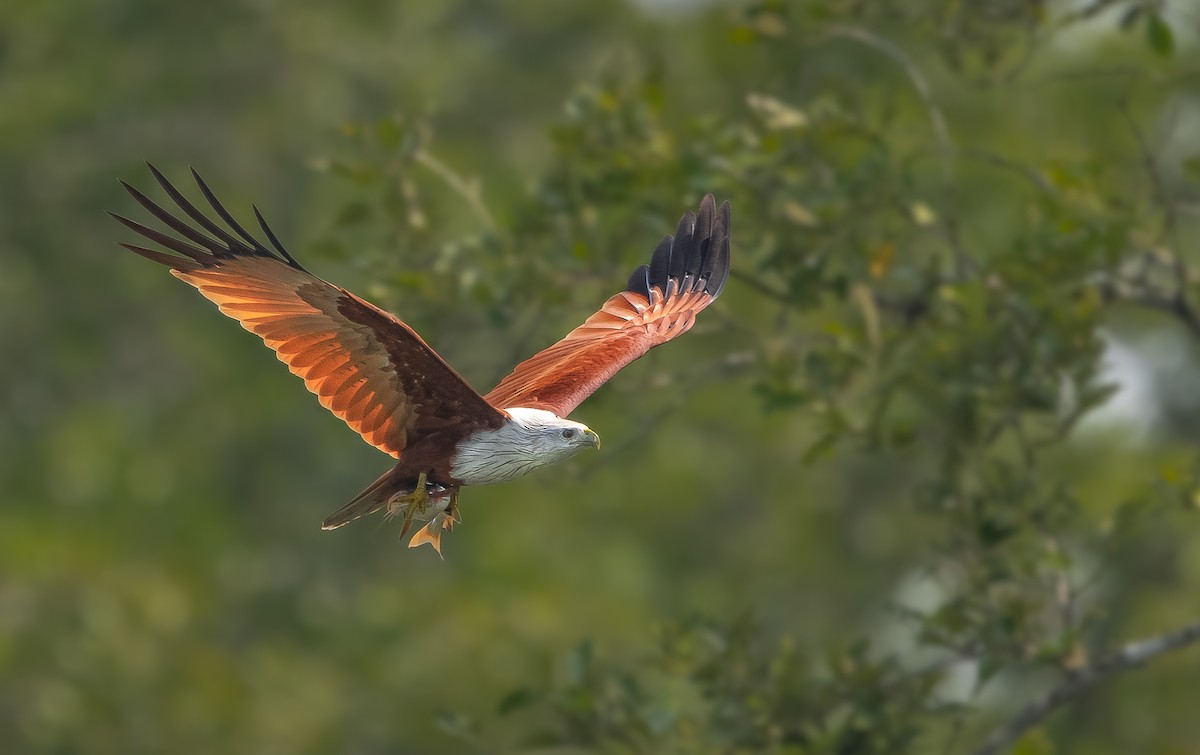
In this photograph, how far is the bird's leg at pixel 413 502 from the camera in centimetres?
594

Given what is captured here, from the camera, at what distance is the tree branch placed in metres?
7.24

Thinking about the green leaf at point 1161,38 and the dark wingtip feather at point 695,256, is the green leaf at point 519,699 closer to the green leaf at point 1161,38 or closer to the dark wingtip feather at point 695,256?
the dark wingtip feather at point 695,256

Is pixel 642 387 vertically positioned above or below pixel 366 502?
above

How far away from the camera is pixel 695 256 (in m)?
7.33

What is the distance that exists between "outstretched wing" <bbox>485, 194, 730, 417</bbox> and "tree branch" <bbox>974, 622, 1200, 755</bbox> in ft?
6.23

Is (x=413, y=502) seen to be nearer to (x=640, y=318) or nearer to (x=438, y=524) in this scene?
(x=438, y=524)

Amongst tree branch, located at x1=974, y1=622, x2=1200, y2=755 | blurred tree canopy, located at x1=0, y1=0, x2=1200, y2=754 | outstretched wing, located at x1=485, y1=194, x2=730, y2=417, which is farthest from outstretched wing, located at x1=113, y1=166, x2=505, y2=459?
tree branch, located at x1=974, y1=622, x2=1200, y2=755

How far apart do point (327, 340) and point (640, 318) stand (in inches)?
59.0

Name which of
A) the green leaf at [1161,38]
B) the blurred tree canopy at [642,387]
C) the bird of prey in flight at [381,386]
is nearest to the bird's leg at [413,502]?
the bird of prey in flight at [381,386]

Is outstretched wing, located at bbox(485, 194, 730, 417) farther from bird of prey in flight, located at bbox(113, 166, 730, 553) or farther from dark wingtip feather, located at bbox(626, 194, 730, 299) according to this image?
bird of prey in flight, located at bbox(113, 166, 730, 553)

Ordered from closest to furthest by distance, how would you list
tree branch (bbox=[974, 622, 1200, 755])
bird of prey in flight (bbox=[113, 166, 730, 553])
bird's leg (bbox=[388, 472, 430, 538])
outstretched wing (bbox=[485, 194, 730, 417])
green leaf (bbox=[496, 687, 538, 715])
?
bird of prey in flight (bbox=[113, 166, 730, 553])
bird's leg (bbox=[388, 472, 430, 538])
outstretched wing (bbox=[485, 194, 730, 417])
tree branch (bbox=[974, 622, 1200, 755])
green leaf (bbox=[496, 687, 538, 715])

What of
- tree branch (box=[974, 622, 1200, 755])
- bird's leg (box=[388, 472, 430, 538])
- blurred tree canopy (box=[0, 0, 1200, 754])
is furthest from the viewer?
blurred tree canopy (box=[0, 0, 1200, 754])

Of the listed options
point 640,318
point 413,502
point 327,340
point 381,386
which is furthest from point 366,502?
point 640,318

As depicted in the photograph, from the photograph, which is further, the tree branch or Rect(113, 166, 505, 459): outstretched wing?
the tree branch
